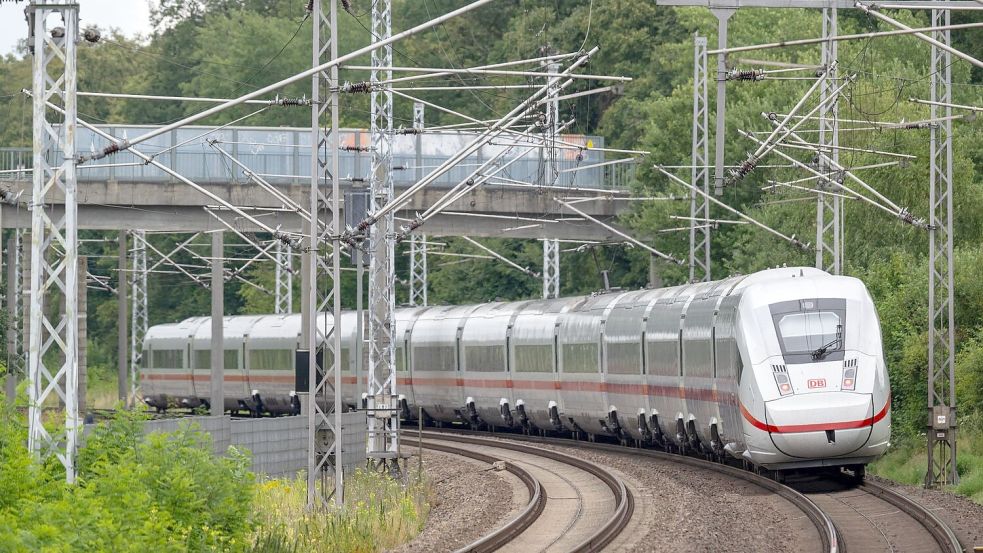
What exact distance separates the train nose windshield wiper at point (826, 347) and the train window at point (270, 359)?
30992mm

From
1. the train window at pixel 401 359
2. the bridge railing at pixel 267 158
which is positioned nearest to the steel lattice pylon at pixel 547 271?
the bridge railing at pixel 267 158

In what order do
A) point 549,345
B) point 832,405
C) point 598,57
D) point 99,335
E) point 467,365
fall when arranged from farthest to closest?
point 99,335 → point 598,57 → point 467,365 → point 549,345 → point 832,405

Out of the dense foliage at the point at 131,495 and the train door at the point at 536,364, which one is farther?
the train door at the point at 536,364

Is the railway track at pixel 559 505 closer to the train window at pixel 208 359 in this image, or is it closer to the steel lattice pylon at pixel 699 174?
the steel lattice pylon at pixel 699 174

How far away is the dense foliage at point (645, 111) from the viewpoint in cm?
3634

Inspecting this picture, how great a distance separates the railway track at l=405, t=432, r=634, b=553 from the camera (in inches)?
800

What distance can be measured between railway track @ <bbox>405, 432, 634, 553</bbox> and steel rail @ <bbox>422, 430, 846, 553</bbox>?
1.56m

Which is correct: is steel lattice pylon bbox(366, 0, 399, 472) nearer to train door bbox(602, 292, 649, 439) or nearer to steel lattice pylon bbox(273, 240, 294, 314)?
train door bbox(602, 292, 649, 439)

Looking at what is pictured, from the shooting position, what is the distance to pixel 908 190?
40.8 metres

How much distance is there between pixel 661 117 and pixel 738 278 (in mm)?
29204

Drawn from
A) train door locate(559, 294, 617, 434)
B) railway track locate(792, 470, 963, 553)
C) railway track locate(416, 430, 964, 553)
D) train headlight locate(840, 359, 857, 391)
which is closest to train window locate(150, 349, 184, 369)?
train door locate(559, 294, 617, 434)

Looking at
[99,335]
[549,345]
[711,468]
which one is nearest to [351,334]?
[549,345]

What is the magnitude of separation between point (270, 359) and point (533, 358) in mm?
17280

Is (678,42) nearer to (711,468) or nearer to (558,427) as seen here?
(558,427)
